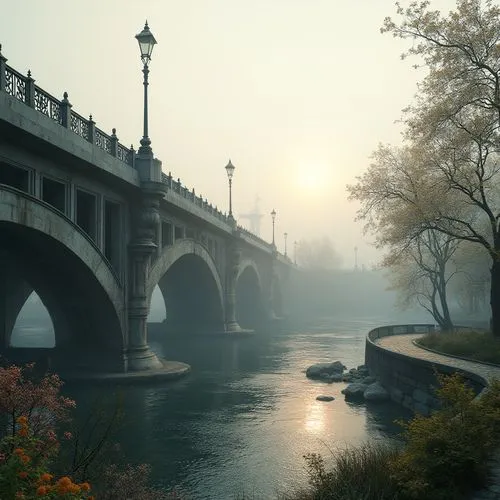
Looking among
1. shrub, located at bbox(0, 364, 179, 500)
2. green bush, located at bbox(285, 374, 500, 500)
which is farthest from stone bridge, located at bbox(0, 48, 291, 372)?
green bush, located at bbox(285, 374, 500, 500)

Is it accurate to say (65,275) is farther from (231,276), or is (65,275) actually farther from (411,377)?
(231,276)

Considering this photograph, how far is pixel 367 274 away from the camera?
136 metres

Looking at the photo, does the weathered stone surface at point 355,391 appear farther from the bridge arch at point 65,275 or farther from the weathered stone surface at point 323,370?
the bridge arch at point 65,275

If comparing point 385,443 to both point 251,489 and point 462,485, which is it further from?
point 462,485

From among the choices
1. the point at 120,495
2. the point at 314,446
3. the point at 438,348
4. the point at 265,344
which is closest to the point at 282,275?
the point at 265,344

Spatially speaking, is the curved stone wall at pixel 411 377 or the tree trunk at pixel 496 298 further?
the tree trunk at pixel 496 298

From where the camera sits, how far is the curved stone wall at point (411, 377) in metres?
19.2

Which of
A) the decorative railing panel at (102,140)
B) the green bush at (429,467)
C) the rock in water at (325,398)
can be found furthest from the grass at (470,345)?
the decorative railing panel at (102,140)

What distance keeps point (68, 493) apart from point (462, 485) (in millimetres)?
5796

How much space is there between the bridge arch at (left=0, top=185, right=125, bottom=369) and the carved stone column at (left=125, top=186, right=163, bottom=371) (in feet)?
2.22

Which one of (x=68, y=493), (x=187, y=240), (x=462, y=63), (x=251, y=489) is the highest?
(x=462, y=63)

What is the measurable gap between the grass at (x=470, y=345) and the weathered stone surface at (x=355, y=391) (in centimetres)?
401

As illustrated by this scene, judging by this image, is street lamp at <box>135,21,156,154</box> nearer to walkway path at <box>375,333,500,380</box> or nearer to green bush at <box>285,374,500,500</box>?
walkway path at <box>375,333,500,380</box>

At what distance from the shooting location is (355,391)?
2461cm
